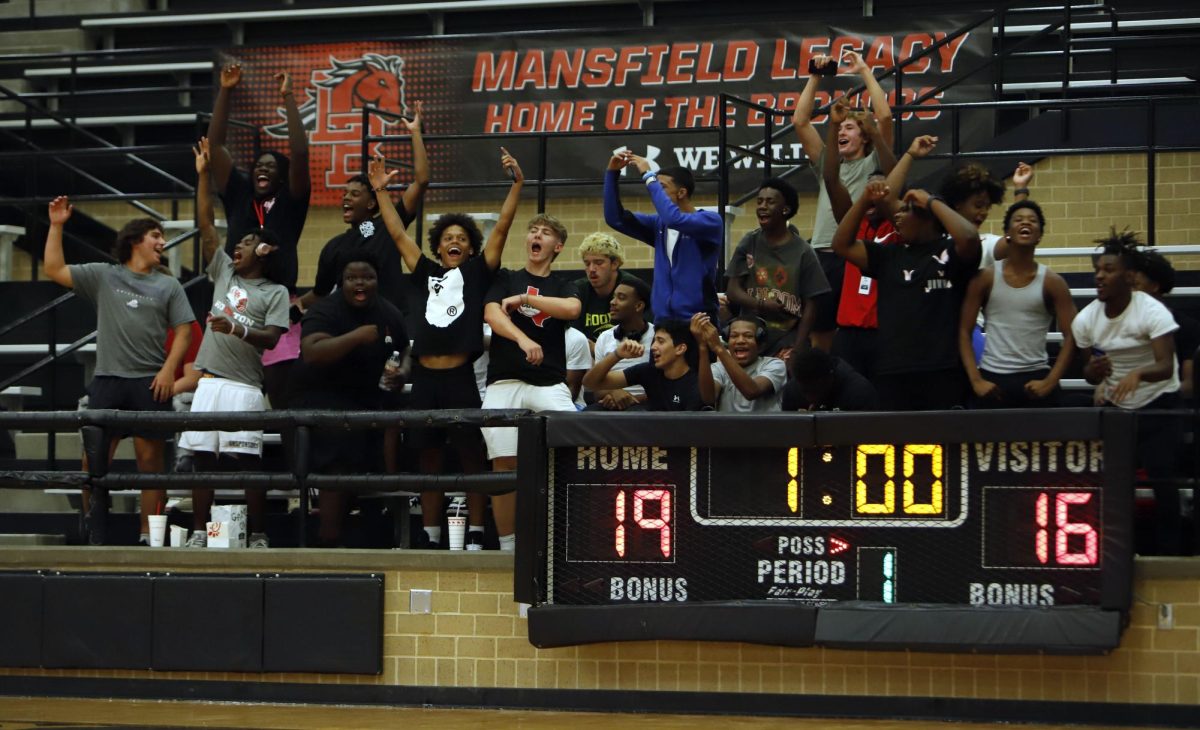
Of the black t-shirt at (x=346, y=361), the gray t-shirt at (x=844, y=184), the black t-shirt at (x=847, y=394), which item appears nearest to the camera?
the black t-shirt at (x=847, y=394)

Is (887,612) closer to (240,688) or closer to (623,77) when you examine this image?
(240,688)

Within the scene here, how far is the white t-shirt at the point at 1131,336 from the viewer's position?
9102mm

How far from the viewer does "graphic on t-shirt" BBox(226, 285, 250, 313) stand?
10.7 m

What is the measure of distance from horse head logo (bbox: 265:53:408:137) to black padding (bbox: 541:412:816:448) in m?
7.33

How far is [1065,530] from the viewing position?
7965 mm

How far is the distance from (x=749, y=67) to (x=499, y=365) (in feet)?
18.4

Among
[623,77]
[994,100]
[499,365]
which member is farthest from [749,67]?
[499,365]

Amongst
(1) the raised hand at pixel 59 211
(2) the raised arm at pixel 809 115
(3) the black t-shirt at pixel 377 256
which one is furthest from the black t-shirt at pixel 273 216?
(2) the raised arm at pixel 809 115

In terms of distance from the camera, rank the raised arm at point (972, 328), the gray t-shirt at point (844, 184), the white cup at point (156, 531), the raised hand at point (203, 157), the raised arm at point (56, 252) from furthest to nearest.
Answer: the raised hand at point (203, 157)
the gray t-shirt at point (844, 184)
the raised arm at point (56, 252)
the white cup at point (156, 531)
the raised arm at point (972, 328)

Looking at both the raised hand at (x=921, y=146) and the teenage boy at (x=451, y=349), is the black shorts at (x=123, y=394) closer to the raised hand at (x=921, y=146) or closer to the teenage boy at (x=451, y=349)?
the teenage boy at (x=451, y=349)

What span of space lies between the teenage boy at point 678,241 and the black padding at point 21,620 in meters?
4.13

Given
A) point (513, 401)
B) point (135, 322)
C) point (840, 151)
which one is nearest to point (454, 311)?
point (513, 401)

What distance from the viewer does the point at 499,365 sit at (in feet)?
32.7

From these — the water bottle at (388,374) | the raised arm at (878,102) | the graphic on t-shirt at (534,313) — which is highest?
the raised arm at (878,102)
